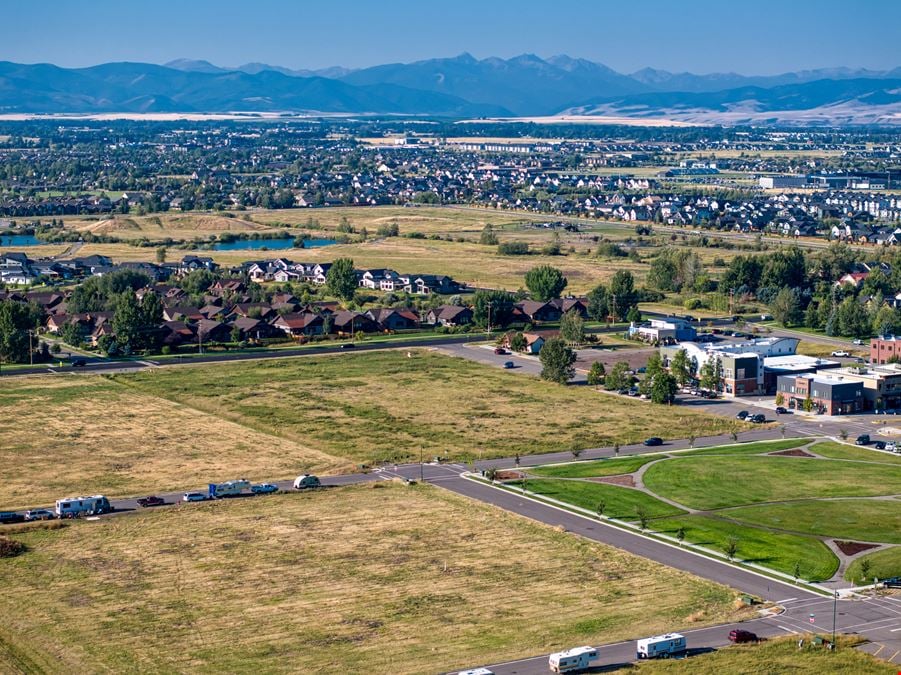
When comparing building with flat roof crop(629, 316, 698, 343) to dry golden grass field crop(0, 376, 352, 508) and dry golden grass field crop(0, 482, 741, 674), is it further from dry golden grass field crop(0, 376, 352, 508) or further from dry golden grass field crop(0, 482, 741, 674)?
dry golden grass field crop(0, 482, 741, 674)

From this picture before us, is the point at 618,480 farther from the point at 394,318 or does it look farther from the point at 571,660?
the point at 394,318

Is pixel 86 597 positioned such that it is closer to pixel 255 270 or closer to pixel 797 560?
pixel 797 560

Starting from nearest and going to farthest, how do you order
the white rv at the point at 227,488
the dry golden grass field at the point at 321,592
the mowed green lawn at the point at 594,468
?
the dry golden grass field at the point at 321,592 < the white rv at the point at 227,488 < the mowed green lawn at the point at 594,468

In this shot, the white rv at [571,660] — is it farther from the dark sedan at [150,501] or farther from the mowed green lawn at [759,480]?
the dark sedan at [150,501]

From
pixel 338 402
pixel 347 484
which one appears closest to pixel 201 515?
pixel 347 484

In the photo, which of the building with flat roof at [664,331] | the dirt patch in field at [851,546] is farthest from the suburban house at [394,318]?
the dirt patch in field at [851,546]
